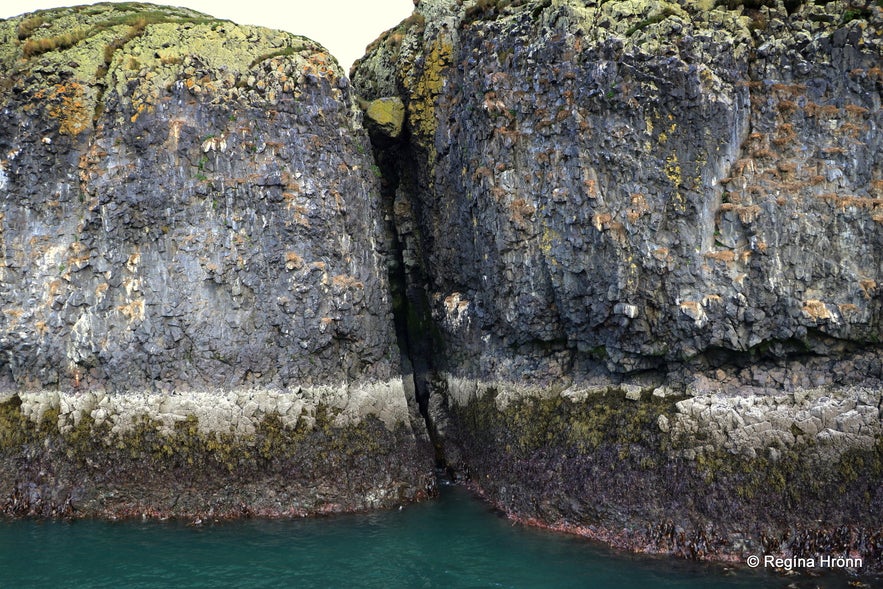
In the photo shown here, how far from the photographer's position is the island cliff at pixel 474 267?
665 inches

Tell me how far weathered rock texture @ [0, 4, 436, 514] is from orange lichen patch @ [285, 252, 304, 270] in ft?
0.20

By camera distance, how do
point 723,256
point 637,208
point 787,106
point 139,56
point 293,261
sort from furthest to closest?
point 139,56
point 293,261
point 637,208
point 723,256
point 787,106

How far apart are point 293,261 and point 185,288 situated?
3.40m

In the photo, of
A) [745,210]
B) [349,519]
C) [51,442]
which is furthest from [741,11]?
[51,442]

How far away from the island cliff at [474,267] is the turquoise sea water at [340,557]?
0.95 m

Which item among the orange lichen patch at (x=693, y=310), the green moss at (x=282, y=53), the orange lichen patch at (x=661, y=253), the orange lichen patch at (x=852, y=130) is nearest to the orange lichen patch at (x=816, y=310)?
the orange lichen patch at (x=693, y=310)

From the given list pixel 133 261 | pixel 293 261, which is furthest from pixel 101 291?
pixel 293 261

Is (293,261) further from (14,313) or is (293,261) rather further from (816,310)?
(816,310)

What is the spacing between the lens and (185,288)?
70.4 feet

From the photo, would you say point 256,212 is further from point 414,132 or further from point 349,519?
point 349,519

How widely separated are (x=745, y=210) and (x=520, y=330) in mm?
7192

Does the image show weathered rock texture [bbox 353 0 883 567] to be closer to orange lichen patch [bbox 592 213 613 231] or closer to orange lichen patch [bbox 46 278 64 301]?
orange lichen patch [bbox 592 213 613 231]

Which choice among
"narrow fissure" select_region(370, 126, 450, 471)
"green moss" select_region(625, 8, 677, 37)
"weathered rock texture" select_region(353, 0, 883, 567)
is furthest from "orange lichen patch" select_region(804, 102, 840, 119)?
"narrow fissure" select_region(370, 126, 450, 471)

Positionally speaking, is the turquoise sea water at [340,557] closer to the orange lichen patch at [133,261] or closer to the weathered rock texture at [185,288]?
the weathered rock texture at [185,288]
